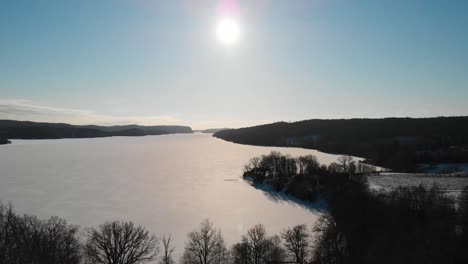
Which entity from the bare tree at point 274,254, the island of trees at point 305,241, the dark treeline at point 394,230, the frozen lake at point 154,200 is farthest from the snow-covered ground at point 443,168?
the bare tree at point 274,254

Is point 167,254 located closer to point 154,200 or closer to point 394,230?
point 394,230

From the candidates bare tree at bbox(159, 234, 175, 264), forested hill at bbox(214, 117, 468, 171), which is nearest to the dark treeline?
bare tree at bbox(159, 234, 175, 264)

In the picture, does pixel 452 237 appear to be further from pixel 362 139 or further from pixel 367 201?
pixel 362 139

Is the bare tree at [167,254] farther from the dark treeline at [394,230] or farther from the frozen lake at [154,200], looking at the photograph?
the dark treeline at [394,230]

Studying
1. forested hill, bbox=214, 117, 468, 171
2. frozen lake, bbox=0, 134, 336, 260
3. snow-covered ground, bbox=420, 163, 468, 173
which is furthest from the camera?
forested hill, bbox=214, 117, 468, 171

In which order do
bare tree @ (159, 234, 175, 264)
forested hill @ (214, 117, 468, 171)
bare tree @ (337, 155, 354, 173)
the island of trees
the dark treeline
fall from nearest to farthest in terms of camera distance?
the island of trees → the dark treeline → bare tree @ (159, 234, 175, 264) → bare tree @ (337, 155, 354, 173) → forested hill @ (214, 117, 468, 171)

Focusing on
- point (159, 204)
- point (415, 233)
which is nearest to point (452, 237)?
point (415, 233)

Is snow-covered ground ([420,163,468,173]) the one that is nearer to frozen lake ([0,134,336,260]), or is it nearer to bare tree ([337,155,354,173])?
bare tree ([337,155,354,173])

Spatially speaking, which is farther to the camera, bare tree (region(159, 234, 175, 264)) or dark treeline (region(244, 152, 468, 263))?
bare tree (region(159, 234, 175, 264))

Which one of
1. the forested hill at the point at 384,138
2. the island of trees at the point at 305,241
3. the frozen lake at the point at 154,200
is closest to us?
the island of trees at the point at 305,241
